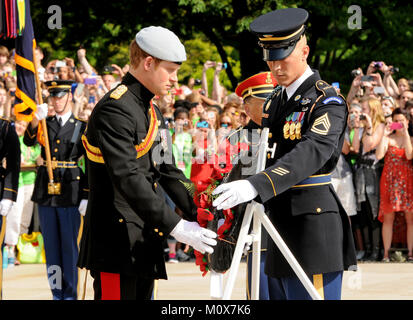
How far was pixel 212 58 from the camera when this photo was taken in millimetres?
23234

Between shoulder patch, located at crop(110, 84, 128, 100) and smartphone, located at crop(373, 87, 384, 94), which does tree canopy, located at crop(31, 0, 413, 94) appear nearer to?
smartphone, located at crop(373, 87, 384, 94)

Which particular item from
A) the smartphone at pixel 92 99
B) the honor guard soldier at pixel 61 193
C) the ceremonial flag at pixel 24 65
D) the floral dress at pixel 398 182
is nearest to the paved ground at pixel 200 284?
the honor guard soldier at pixel 61 193

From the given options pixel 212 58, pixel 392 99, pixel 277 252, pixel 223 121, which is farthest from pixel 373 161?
pixel 212 58

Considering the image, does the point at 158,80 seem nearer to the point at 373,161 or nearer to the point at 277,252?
the point at 277,252

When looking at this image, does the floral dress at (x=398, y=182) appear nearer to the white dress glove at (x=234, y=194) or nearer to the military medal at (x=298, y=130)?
the military medal at (x=298, y=130)

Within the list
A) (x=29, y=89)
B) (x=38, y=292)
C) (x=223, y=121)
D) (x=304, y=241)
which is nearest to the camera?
(x=304, y=241)

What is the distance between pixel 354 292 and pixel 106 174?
4.87 m

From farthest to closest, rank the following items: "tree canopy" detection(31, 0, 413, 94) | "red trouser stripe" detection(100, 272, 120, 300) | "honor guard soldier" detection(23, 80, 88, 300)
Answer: "tree canopy" detection(31, 0, 413, 94), "honor guard soldier" detection(23, 80, 88, 300), "red trouser stripe" detection(100, 272, 120, 300)

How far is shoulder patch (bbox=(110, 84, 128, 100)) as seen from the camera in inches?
171

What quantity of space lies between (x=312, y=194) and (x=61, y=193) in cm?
444

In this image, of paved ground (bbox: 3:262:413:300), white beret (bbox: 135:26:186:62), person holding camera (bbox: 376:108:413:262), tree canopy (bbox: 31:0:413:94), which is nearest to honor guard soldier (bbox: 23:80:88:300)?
paved ground (bbox: 3:262:413:300)

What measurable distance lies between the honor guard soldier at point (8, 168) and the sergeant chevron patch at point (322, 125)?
3912mm

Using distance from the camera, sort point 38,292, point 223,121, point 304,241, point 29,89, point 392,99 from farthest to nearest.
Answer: point 392,99
point 223,121
point 38,292
point 29,89
point 304,241

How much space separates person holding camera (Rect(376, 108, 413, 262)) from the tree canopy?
20.6 feet
